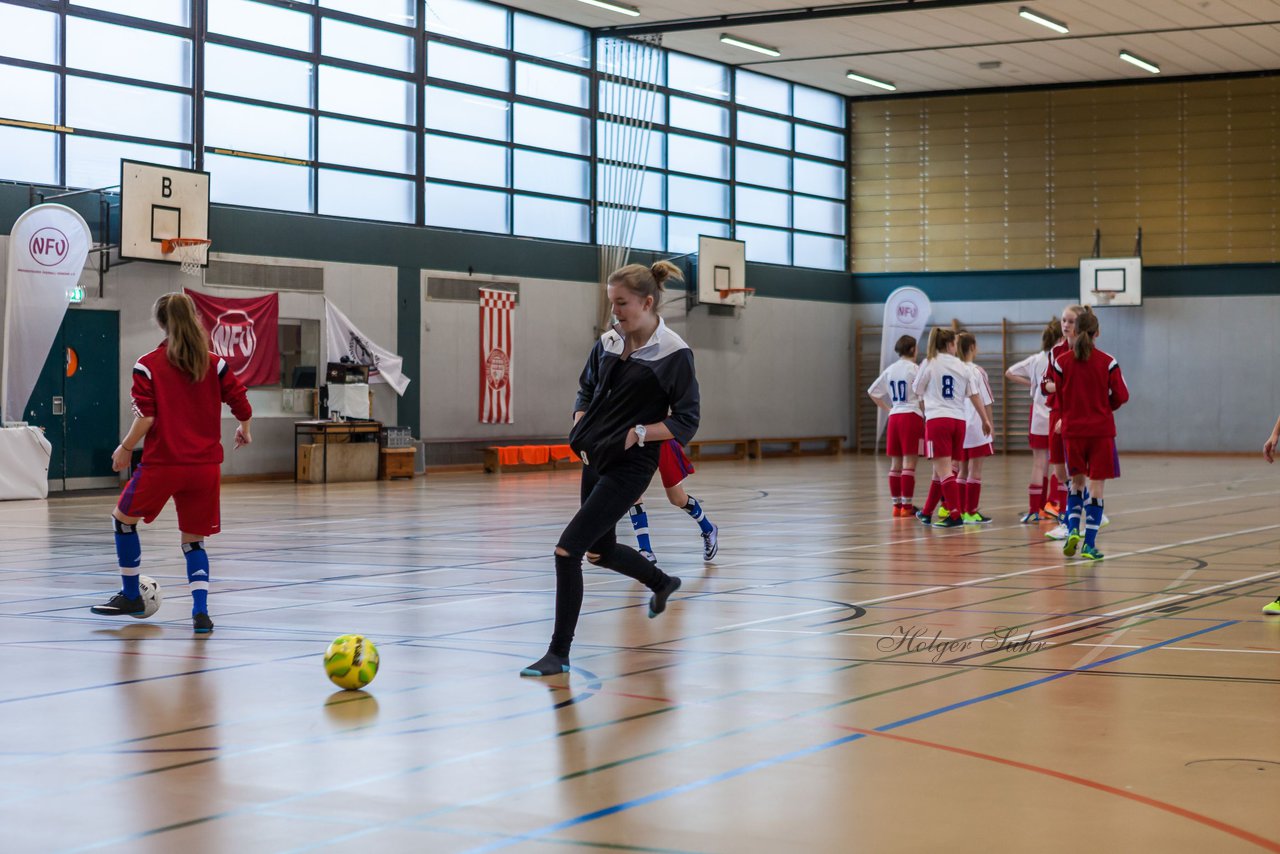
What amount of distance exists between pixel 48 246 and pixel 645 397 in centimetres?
1451

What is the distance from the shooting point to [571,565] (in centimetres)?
616

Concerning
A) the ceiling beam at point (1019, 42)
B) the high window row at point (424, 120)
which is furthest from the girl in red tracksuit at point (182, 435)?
the ceiling beam at point (1019, 42)

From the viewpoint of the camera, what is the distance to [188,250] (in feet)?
68.6

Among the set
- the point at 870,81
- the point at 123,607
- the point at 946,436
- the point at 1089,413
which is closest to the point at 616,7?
the point at 870,81

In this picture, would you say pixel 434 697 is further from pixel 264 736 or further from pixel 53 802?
pixel 53 802

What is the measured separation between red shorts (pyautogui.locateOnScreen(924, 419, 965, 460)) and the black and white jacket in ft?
25.4

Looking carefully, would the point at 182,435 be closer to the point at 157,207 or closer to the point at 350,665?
the point at 350,665

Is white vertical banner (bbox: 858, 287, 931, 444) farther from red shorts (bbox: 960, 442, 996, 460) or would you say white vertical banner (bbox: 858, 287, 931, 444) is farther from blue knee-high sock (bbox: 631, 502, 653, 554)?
blue knee-high sock (bbox: 631, 502, 653, 554)

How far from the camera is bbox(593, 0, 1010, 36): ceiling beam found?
24844 millimetres

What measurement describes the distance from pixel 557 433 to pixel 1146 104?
14860mm

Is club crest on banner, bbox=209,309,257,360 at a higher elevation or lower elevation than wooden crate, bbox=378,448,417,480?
higher

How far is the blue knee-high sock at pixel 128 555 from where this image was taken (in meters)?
7.67

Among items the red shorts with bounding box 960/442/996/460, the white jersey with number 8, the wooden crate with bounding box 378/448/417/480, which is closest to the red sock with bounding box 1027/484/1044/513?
the red shorts with bounding box 960/442/996/460

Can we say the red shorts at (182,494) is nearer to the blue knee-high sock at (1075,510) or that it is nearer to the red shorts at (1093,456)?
the red shorts at (1093,456)
